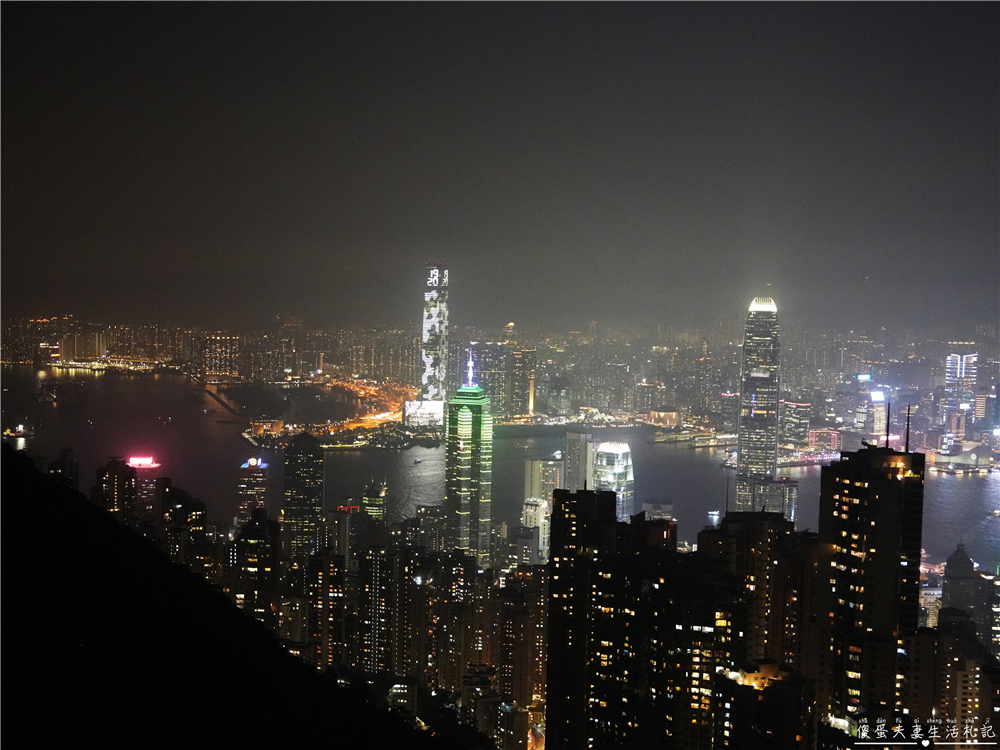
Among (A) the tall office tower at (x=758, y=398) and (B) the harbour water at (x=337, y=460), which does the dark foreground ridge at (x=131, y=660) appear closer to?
(B) the harbour water at (x=337, y=460)

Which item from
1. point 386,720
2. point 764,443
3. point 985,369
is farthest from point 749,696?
point 764,443

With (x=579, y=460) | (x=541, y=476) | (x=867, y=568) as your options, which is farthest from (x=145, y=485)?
(x=867, y=568)

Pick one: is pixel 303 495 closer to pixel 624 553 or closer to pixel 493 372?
pixel 493 372

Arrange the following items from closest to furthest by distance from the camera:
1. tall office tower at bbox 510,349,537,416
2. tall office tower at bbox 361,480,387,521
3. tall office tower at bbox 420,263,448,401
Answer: tall office tower at bbox 361,480,387,521 < tall office tower at bbox 420,263,448,401 < tall office tower at bbox 510,349,537,416

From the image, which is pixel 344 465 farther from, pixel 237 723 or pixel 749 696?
pixel 237 723

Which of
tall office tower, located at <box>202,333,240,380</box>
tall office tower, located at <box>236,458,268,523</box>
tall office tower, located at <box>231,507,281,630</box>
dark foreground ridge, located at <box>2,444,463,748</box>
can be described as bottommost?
tall office tower, located at <box>231,507,281,630</box>

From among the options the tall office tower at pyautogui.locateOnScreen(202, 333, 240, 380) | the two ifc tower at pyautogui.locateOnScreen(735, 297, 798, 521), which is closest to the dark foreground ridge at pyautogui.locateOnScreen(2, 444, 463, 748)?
the two ifc tower at pyautogui.locateOnScreen(735, 297, 798, 521)

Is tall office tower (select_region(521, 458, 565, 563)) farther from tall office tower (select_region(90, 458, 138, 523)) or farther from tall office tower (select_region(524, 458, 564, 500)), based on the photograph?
tall office tower (select_region(90, 458, 138, 523))
